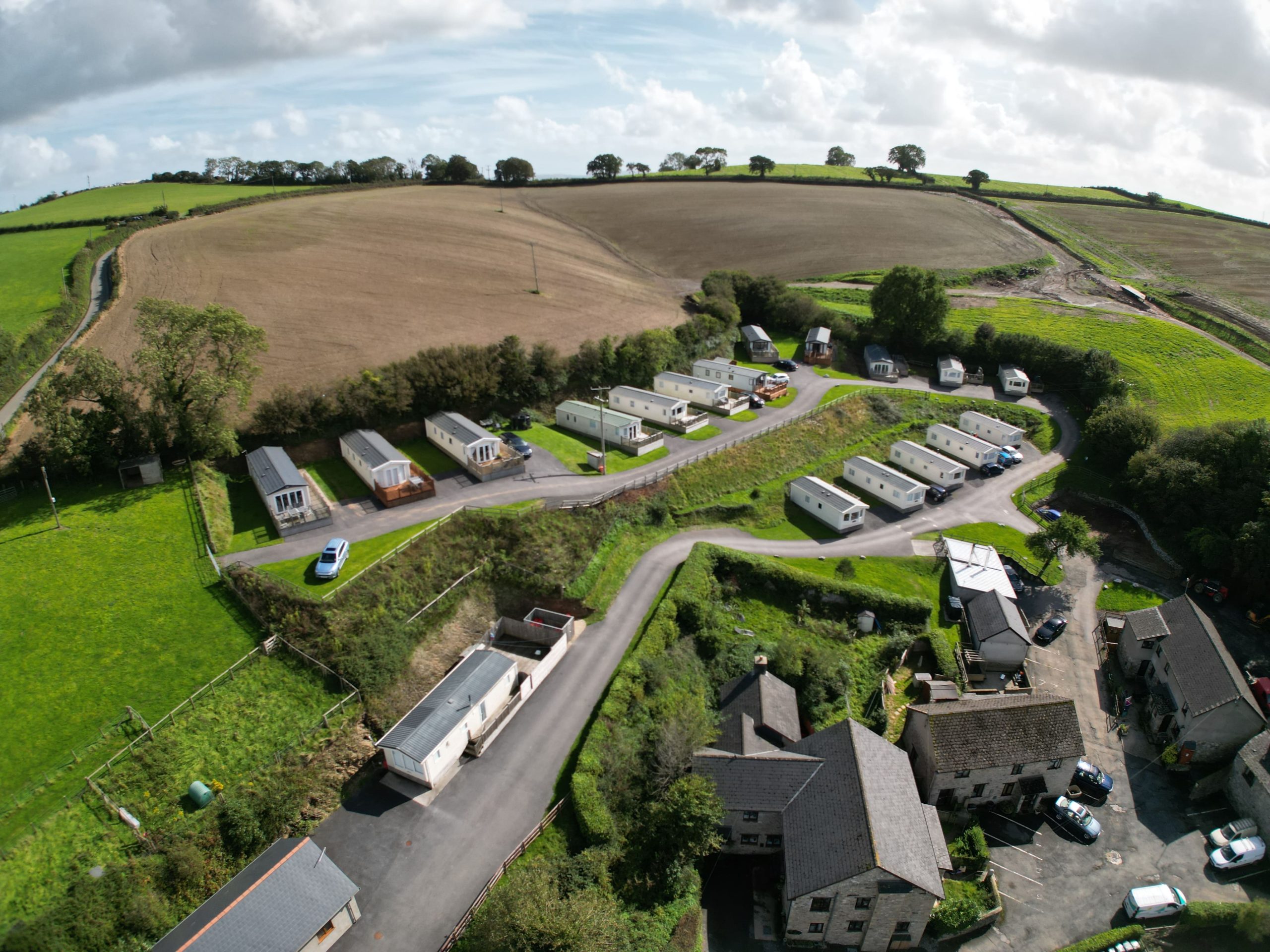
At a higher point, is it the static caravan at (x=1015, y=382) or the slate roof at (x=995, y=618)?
the static caravan at (x=1015, y=382)

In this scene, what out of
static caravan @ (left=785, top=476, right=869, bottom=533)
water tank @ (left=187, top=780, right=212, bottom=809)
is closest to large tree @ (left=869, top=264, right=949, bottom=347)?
static caravan @ (left=785, top=476, right=869, bottom=533)

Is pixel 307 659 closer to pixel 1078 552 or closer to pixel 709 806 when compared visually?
pixel 709 806

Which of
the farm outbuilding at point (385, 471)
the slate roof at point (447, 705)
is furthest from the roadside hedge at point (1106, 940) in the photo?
the farm outbuilding at point (385, 471)

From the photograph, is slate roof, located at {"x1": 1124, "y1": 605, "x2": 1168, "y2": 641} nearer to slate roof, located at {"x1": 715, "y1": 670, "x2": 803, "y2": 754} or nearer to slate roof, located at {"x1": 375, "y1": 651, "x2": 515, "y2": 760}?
slate roof, located at {"x1": 715, "y1": 670, "x2": 803, "y2": 754}

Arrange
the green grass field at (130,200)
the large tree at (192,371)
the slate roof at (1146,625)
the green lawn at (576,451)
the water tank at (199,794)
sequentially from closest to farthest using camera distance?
the water tank at (199,794), the slate roof at (1146,625), the large tree at (192,371), the green lawn at (576,451), the green grass field at (130,200)

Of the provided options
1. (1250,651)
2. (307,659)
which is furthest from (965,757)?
(307,659)

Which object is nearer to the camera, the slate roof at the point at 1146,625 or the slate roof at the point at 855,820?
the slate roof at the point at 855,820

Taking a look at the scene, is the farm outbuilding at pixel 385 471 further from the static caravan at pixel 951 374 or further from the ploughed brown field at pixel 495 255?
the static caravan at pixel 951 374
